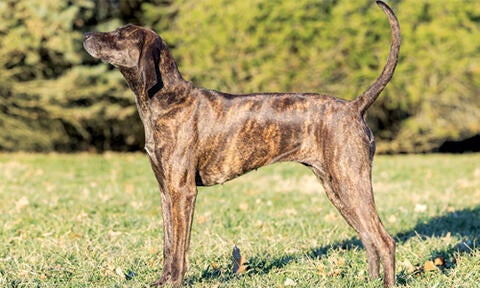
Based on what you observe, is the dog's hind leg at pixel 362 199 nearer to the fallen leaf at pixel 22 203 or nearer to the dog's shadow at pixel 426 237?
the dog's shadow at pixel 426 237

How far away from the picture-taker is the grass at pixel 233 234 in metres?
4.40

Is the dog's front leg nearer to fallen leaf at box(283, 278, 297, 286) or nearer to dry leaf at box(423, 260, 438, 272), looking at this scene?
fallen leaf at box(283, 278, 297, 286)

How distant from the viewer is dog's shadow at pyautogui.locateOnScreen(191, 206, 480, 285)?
454 cm

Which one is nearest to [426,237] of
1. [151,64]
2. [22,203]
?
[151,64]

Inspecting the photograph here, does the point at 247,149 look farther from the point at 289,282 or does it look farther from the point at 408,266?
the point at 408,266

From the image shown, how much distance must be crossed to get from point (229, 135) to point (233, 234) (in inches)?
78.3

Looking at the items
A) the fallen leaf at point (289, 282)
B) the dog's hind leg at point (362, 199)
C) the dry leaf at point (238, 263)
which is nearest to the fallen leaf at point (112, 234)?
the dry leaf at point (238, 263)

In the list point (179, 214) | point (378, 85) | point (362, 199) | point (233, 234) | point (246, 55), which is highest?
point (378, 85)

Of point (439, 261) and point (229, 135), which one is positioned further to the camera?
point (439, 261)

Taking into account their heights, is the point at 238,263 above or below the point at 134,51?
below

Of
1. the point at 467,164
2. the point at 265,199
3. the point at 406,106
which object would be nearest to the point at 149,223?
the point at 265,199

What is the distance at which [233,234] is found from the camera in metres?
5.88

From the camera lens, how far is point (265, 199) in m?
8.23

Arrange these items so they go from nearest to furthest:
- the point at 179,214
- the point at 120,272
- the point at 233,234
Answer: the point at 179,214 → the point at 120,272 → the point at 233,234
